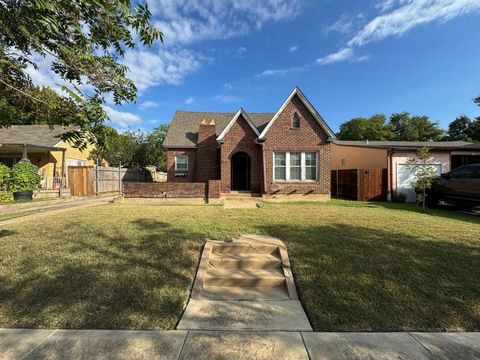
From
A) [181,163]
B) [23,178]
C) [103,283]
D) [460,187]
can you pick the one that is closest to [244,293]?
[103,283]

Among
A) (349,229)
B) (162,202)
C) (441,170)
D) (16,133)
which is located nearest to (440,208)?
(441,170)

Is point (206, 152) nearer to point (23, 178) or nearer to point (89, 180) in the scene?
point (89, 180)

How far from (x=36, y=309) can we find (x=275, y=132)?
1350 centimetres

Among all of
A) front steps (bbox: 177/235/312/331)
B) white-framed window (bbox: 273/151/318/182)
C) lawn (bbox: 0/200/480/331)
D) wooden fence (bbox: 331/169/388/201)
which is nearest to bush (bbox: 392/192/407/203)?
wooden fence (bbox: 331/169/388/201)

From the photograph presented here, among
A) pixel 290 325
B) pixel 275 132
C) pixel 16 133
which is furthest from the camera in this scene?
pixel 16 133

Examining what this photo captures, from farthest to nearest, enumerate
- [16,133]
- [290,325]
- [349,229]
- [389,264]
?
1. [16,133]
2. [349,229]
3. [389,264]
4. [290,325]

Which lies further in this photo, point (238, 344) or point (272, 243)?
point (272, 243)

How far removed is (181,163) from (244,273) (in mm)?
15713

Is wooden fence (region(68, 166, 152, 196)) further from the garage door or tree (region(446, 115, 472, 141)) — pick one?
tree (region(446, 115, 472, 141))

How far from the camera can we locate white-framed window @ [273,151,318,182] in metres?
15.7

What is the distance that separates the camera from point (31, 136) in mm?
21172

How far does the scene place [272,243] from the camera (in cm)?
606

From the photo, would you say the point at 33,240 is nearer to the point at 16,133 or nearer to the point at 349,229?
the point at 349,229

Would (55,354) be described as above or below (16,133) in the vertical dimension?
below
